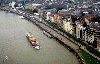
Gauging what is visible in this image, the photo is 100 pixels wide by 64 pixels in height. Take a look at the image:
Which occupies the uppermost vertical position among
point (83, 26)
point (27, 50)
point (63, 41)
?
Result: point (83, 26)

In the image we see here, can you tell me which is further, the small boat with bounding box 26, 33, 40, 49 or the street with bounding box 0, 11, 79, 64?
the small boat with bounding box 26, 33, 40, 49

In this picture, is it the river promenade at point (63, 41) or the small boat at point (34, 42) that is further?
the small boat at point (34, 42)

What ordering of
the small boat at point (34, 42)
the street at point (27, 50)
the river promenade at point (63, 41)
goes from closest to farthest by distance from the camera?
the street at point (27, 50) → the river promenade at point (63, 41) → the small boat at point (34, 42)

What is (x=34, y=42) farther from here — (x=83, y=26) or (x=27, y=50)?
(x=83, y=26)

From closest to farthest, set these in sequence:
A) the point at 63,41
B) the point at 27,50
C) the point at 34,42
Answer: the point at 27,50 → the point at 34,42 → the point at 63,41

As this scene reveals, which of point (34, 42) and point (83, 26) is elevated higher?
point (83, 26)

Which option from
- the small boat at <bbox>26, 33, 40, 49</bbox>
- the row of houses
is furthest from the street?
the row of houses

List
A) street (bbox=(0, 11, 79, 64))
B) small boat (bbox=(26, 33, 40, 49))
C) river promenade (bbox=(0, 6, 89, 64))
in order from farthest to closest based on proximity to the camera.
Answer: small boat (bbox=(26, 33, 40, 49)), river promenade (bbox=(0, 6, 89, 64)), street (bbox=(0, 11, 79, 64))

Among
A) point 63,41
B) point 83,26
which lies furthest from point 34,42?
point 83,26

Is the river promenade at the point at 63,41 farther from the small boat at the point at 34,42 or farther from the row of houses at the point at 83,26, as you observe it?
the small boat at the point at 34,42

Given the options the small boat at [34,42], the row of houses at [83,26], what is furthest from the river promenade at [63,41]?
the small boat at [34,42]

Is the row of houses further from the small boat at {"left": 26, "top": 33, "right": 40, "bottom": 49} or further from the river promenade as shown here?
the small boat at {"left": 26, "top": 33, "right": 40, "bottom": 49}

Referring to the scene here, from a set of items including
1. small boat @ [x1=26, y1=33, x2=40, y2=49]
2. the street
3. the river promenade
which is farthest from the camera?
small boat @ [x1=26, y1=33, x2=40, y2=49]
